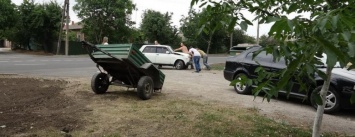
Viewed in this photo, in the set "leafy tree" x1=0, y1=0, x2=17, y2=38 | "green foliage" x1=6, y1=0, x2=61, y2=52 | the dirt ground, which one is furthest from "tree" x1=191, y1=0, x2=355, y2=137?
"leafy tree" x1=0, y1=0, x2=17, y2=38

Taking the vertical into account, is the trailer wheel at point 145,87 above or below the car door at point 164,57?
below

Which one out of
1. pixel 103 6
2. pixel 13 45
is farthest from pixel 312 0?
pixel 13 45

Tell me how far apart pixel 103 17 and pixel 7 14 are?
10803 millimetres

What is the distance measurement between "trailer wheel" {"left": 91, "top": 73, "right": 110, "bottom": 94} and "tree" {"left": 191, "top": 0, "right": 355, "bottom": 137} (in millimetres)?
6595

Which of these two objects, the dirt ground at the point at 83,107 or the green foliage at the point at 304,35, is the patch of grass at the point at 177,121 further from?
the green foliage at the point at 304,35

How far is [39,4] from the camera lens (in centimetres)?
4206

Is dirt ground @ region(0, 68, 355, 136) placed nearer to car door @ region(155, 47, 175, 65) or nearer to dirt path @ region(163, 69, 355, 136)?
dirt path @ region(163, 69, 355, 136)

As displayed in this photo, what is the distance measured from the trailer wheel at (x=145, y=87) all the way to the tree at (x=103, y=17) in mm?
35222

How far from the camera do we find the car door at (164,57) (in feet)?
70.1

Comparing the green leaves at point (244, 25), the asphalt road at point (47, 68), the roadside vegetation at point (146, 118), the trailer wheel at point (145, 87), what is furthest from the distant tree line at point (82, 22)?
the green leaves at point (244, 25)

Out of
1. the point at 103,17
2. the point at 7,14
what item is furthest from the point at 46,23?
the point at 103,17

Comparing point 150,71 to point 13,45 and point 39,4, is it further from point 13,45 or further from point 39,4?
point 13,45

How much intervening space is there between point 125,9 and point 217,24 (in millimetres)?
42729

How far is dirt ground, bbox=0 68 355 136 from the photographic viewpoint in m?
5.75
